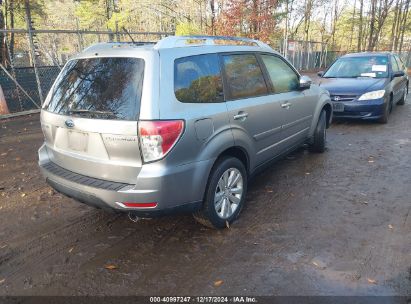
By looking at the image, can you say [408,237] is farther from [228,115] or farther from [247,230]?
[228,115]

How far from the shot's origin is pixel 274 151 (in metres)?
4.45

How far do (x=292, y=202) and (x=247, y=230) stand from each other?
0.92 m

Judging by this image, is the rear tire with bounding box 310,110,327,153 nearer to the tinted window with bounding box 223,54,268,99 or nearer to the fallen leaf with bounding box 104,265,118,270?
the tinted window with bounding box 223,54,268,99

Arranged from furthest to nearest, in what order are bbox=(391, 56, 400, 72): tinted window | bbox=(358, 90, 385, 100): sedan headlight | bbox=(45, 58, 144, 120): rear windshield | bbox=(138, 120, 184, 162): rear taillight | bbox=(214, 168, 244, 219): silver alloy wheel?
bbox=(391, 56, 400, 72): tinted window < bbox=(358, 90, 385, 100): sedan headlight < bbox=(214, 168, 244, 219): silver alloy wheel < bbox=(45, 58, 144, 120): rear windshield < bbox=(138, 120, 184, 162): rear taillight

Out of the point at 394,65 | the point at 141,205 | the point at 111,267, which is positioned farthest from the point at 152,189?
the point at 394,65

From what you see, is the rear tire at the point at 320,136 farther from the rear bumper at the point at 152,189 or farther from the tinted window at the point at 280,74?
the rear bumper at the point at 152,189

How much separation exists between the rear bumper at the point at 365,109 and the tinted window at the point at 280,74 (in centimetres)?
342

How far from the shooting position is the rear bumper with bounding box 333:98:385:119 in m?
7.71

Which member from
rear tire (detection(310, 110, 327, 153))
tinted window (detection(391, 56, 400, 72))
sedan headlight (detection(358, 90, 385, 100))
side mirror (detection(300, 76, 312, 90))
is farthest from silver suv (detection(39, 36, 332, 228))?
tinted window (detection(391, 56, 400, 72))

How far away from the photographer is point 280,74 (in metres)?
4.62

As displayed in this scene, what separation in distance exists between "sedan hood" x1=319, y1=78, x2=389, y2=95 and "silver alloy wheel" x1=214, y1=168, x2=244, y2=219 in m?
5.20

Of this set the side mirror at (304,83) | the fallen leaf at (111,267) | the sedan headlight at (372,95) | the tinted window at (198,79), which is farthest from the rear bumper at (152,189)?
the sedan headlight at (372,95)

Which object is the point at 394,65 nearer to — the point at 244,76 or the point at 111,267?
the point at 244,76

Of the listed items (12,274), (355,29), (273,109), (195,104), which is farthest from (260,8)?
(355,29)
